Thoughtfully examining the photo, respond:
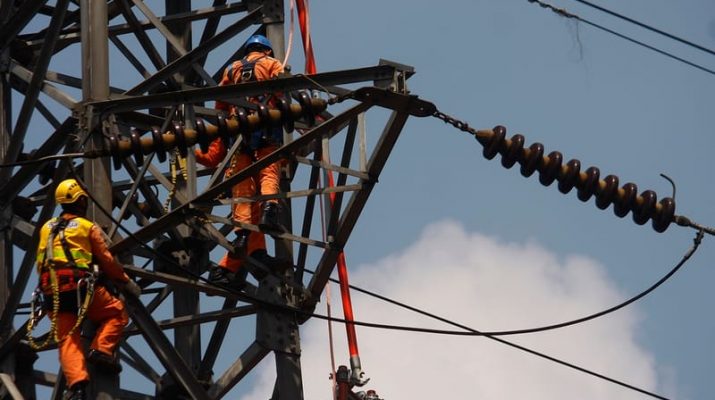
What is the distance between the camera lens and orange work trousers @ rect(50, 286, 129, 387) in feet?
48.0

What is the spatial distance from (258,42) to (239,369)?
3.01 meters

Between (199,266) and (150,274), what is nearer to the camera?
(150,274)

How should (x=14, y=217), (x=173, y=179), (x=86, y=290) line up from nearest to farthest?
1. (x=86, y=290)
2. (x=173, y=179)
3. (x=14, y=217)

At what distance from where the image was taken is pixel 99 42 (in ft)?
51.8

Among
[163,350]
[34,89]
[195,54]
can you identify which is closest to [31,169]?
[34,89]

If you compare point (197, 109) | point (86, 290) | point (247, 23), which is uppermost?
point (247, 23)

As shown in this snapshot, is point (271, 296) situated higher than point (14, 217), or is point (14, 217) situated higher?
point (14, 217)

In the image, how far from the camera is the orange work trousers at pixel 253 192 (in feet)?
52.4

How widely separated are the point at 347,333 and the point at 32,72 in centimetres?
356

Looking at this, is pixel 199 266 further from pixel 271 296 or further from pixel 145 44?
pixel 145 44

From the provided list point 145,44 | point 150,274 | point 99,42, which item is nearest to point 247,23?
point 145,44

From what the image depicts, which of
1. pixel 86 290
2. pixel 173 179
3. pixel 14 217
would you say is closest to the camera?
pixel 86 290

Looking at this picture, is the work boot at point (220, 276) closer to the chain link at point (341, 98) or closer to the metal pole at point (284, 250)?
the metal pole at point (284, 250)

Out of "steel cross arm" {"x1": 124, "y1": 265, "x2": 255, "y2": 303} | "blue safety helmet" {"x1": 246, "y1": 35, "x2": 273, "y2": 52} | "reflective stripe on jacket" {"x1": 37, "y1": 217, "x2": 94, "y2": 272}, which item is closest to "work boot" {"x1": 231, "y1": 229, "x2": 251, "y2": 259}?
"steel cross arm" {"x1": 124, "y1": 265, "x2": 255, "y2": 303}
